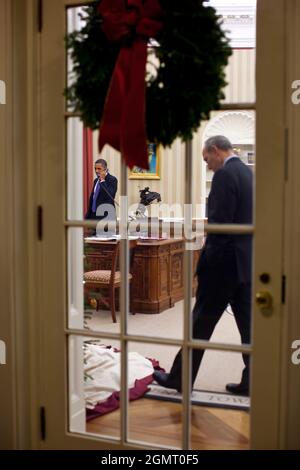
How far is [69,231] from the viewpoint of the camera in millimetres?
2250

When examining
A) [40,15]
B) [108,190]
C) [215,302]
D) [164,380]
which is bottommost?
[164,380]

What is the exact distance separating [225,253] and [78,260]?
656mm

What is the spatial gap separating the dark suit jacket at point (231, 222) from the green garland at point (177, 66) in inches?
11.5

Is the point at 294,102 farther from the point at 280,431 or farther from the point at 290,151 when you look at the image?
the point at 280,431

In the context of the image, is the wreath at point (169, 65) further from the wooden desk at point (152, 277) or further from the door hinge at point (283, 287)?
the wooden desk at point (152, 277)

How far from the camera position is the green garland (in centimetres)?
187

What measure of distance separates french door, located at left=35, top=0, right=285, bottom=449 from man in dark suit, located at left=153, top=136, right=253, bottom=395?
0.07 m

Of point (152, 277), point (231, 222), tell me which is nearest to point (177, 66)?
point (231, 222)

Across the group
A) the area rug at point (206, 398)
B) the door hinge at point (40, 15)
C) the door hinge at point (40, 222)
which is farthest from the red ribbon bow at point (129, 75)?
the area rug at point (206, 398)

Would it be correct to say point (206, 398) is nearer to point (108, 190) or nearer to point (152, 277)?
point (108, 190)

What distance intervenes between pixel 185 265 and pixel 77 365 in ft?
2.30

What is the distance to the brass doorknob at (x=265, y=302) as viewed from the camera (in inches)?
77.0

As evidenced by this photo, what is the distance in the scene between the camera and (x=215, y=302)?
2.50 meters
